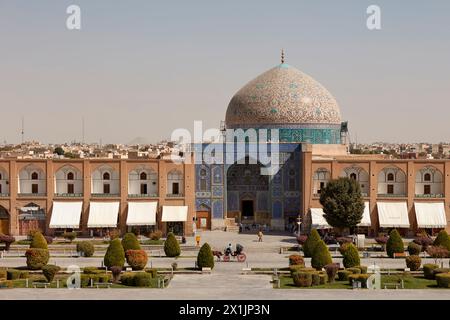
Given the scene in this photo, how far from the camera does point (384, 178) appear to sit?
52.6 metres

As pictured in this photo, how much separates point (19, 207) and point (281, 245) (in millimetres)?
15744

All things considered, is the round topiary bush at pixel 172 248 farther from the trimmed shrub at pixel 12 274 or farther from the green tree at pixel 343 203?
the green tree at pixel 343 203

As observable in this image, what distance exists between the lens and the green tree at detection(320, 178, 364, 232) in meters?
48.2

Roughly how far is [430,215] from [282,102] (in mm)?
12727

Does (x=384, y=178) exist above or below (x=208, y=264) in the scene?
above

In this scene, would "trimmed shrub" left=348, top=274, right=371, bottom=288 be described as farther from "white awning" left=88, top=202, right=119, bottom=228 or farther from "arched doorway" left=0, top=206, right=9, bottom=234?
"arched doorway" left=0, top=206, right=9, bottom=234

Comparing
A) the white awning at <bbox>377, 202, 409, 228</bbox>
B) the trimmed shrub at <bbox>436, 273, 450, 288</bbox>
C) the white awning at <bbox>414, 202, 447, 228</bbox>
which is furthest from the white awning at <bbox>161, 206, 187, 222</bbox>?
the trimmed shrub at <bbox>436, 273, 450, 288</bbox>

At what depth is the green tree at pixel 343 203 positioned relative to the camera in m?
48.2

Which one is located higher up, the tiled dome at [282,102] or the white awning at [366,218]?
the tiled dome at [282,102]

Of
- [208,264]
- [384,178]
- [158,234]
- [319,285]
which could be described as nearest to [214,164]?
[158,234]

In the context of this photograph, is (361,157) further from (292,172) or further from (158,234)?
(158,234)

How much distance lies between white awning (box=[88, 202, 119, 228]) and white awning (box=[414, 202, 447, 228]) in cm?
1710

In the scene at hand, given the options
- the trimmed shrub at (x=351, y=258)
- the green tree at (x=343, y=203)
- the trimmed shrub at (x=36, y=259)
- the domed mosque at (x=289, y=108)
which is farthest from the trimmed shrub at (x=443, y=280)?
the domed mosque at (x=289, y=108)

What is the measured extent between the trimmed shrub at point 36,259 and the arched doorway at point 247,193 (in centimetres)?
1940
